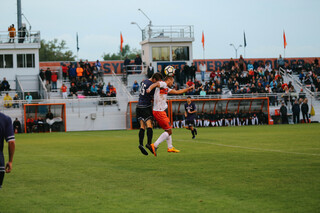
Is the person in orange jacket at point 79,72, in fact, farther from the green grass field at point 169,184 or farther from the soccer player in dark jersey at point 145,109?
the soccer player in dark jersey at point 145,109

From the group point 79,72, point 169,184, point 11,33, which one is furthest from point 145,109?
point 11,33

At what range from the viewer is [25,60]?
49031 millimetres

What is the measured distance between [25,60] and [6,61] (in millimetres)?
1718

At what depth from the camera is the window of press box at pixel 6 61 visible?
4847cm

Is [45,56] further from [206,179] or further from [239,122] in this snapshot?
[206,179]

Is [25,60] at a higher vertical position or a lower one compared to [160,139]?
higher

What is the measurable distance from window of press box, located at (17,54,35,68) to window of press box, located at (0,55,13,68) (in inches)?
28.4

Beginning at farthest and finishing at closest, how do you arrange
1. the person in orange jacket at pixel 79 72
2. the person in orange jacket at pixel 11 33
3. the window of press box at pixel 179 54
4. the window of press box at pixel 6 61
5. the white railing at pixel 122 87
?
the window of press box at pixel 179 54
the person in orange jacket at pixel 11 33
the window of press box at pixel 6 61
the person in orange jacket at pixel 79 72
the white railing at pixel 122 87

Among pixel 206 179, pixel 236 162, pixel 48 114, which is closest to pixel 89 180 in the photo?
pixel 206 179

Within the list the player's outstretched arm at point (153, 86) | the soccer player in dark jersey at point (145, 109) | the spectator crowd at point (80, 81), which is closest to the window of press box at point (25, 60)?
the spectator crowd at point (80, 81)

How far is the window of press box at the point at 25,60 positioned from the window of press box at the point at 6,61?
2.37 ft

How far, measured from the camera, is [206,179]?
31.3ft

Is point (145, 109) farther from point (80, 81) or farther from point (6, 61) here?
point (6, 61)

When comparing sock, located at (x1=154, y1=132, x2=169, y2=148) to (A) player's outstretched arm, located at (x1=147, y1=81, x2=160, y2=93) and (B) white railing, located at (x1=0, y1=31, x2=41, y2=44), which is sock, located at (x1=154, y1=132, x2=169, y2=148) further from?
(B) white railing, located at (x1=0, y1=31, x2=41, y2=44)
